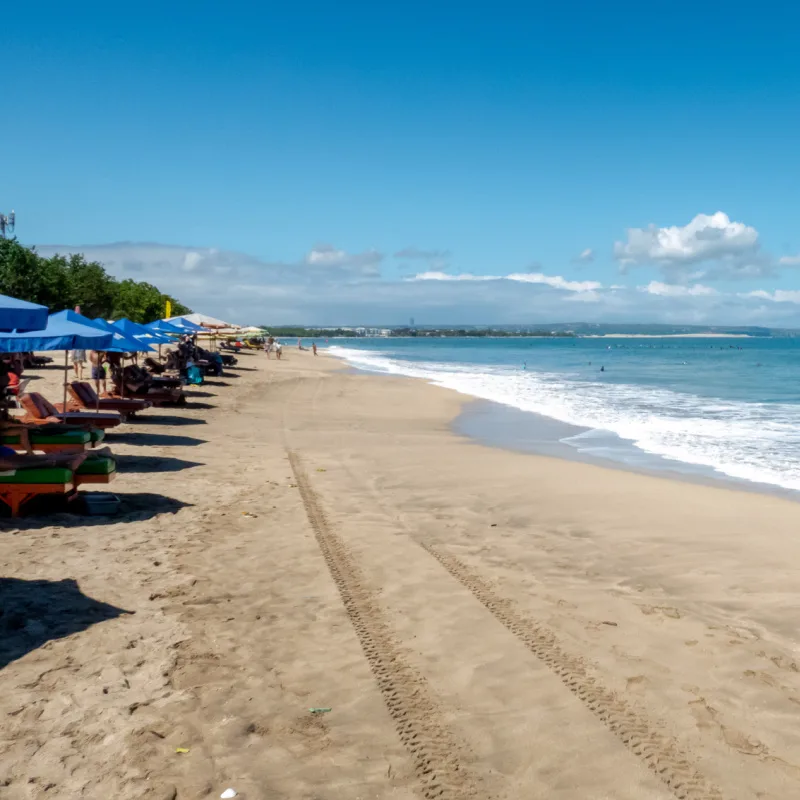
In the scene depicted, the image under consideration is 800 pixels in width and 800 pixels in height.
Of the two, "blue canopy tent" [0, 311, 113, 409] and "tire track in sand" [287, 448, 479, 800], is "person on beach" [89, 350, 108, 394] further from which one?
"tire track in sand" [287, 448, 479, 800]

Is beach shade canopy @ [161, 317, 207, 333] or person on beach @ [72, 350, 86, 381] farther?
person on beach @ [72, 350, 86, 381]

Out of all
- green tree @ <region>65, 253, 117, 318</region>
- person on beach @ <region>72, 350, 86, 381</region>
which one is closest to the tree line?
green tree @ <region>65, 253, 117, 318</region>

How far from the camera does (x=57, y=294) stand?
45281mm

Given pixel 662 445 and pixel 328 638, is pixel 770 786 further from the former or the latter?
pixel 662 445

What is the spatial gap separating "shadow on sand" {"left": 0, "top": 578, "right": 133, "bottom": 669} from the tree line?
38.2 meters

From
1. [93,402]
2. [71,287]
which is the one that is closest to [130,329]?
[93,402]

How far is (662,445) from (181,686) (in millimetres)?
12374

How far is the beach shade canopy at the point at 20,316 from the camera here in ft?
23.0

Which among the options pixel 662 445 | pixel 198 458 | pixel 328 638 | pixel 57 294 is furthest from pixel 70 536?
pixel 57 294

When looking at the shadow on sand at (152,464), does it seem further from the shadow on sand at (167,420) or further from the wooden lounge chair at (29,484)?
the shadow on sand at (167,420)

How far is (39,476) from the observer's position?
7.70 metres

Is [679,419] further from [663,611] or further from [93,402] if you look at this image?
[663,611]

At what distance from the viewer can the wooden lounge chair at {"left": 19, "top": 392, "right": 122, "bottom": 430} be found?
11594mm

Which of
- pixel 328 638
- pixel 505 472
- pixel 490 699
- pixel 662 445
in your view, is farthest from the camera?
pixel 662 445
